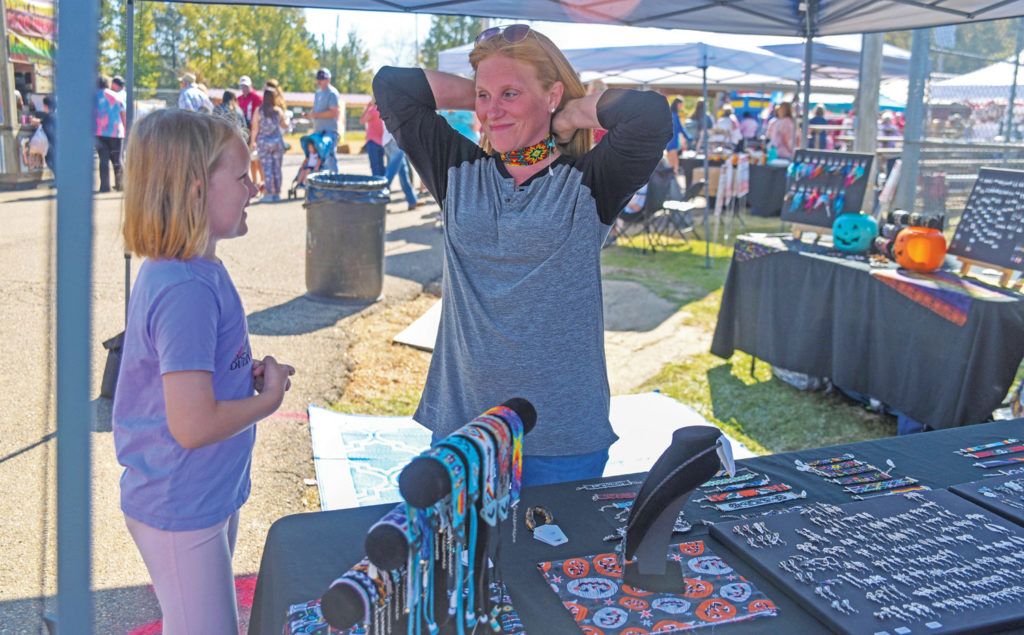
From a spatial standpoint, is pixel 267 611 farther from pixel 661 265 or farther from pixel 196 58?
pixel 196 58

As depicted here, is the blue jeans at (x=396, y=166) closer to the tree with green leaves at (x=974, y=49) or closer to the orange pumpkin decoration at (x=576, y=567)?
the tree with green leaves at (x=974, y=49)

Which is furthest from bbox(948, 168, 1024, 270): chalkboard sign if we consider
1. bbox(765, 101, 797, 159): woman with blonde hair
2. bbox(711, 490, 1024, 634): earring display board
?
bbox(765, 101, 797, 159): woman with blonde hair

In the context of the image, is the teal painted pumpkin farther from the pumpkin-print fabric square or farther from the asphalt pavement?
the pumpkin-print fabric square

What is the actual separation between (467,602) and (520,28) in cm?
129

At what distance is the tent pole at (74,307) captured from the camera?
3.28 ft

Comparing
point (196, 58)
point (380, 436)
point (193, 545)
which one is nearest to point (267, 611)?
point (193, 545)

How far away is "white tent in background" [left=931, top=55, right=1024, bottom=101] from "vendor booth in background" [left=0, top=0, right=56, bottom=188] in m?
7.84

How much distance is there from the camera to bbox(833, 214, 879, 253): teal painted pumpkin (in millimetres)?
4898

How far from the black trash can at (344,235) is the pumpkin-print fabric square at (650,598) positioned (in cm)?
532

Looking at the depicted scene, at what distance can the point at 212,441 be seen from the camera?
1428mm

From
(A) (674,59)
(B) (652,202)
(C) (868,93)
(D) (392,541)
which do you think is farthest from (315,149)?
(D) (392,541)

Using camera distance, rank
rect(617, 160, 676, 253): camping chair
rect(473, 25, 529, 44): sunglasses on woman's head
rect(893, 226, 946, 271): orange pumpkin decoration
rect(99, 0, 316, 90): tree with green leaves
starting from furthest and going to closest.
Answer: rect(99, 0, 316, 90): tree with green leaves
rect(617, 160, 676, 253): camping chair
rect(893, 226, 946, 271): orange pumpkin decoration
rect(473, 25, 529, 44): sunglasses on woman's head

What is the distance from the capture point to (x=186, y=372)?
1366 mm

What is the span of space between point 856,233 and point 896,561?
147 inches
